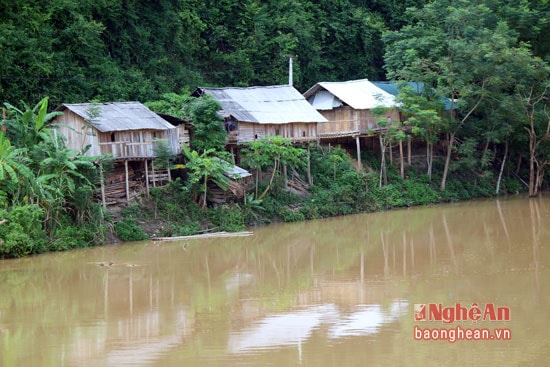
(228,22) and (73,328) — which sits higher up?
(228,22)

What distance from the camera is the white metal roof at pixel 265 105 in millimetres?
29641

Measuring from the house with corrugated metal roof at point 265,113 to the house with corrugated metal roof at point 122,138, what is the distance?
2569mm

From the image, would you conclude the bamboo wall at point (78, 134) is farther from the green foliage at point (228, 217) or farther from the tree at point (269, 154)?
the tree at point (269, 154)

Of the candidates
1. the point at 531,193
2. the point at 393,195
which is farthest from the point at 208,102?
the point at 531,193

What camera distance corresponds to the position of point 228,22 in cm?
3822

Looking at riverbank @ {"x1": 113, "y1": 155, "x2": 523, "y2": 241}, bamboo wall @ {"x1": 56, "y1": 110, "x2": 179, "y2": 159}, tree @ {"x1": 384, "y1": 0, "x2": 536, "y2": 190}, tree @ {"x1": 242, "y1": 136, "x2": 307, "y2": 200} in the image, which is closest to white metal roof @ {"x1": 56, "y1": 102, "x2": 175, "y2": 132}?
bamboo wall @ {"x1": 56, "y1": 110, "x2": 179, "y2": 159}

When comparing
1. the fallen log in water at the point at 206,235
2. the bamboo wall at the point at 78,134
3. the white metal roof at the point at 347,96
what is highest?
the white metal roof at the point at 347,96

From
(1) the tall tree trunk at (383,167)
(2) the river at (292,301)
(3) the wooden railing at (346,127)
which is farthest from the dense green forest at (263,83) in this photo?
(2) the river at (292,301)

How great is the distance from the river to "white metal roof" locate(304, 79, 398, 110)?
7732 millimetres

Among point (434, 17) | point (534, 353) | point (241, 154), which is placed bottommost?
point (534, 353)

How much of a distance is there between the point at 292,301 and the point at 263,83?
21.6m

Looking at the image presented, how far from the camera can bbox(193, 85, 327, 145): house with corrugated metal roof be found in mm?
29312

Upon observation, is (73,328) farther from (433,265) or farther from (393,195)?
(393,195)

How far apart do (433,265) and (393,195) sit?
1178cm
